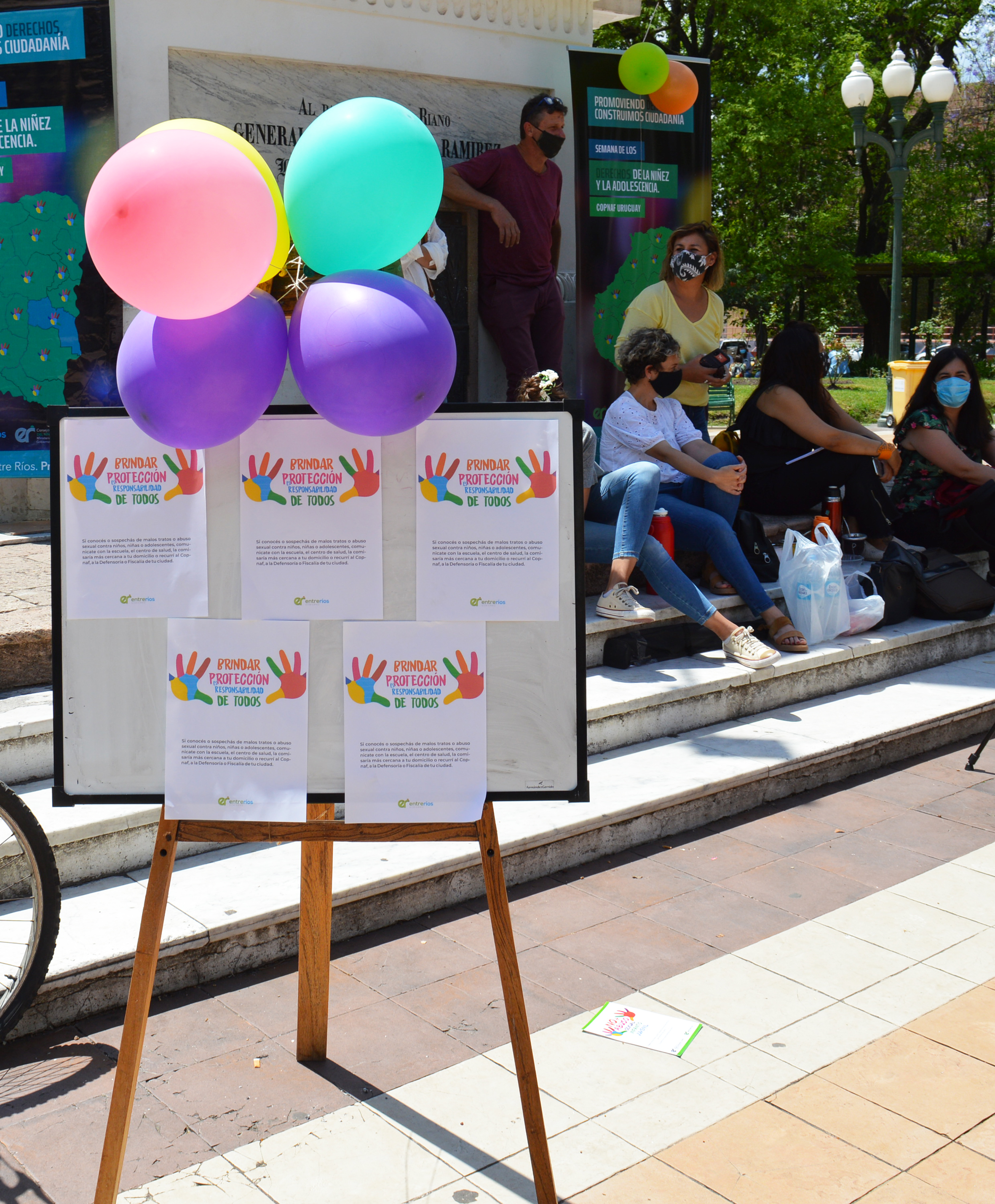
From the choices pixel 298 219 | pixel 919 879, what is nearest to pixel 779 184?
pixel 919 879

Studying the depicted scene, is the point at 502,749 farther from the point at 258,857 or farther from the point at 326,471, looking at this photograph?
the point at 258,857

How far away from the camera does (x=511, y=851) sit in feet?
13.1

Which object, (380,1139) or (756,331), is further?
(756,331)

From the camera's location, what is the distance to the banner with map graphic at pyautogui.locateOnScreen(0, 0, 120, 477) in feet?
20.4

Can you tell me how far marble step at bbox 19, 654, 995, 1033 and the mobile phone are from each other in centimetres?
225

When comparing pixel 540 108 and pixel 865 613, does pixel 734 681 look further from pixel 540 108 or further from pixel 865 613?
pixel 540 108

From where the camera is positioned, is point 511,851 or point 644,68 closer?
point 511,851

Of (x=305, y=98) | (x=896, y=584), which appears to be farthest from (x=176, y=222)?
(x=305, y=98)

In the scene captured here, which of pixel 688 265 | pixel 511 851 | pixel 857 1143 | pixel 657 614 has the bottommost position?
pixel 857 1143

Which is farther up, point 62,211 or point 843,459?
point 62,211

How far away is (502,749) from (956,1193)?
135 cm

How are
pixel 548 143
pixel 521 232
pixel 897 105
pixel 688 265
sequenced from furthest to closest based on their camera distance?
pixel 897 105
pixel 521 232
pixel 548 143
pixel 688 265

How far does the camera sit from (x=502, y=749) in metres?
2.45

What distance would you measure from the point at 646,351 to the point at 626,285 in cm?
247
